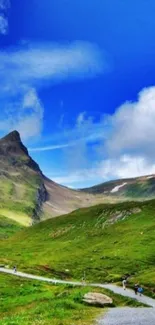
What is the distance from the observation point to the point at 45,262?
163 metres

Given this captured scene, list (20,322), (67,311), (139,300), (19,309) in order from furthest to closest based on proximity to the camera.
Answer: (139,300)
(19,309)
(67,311)
(20,322)

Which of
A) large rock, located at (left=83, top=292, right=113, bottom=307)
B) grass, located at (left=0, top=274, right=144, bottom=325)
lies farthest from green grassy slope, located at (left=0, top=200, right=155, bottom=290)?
large rock, located at (left=83, top=292, right=113, bottom=307)

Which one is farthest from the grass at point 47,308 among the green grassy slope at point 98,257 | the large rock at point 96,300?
the green grassy slope at point 98,257

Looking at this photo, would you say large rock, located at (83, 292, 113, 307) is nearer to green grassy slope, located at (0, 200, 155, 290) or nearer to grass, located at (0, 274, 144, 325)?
grass, located at (0, 274, 144, 325)

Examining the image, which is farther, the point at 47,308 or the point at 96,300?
the point at 96,300

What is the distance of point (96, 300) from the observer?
73250 millimetres

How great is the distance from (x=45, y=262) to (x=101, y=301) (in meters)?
90.4

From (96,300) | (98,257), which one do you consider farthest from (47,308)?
(98,257)

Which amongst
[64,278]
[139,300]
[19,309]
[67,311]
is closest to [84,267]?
[64,278]

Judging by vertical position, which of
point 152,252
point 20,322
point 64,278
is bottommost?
point 20,322

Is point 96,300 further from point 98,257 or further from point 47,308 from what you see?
point 98,257

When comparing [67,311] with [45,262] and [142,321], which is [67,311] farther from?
[45,262]

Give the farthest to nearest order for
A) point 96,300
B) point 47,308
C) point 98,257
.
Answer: point 98,257, point 96,300, point 47,308

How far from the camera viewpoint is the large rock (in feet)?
237
